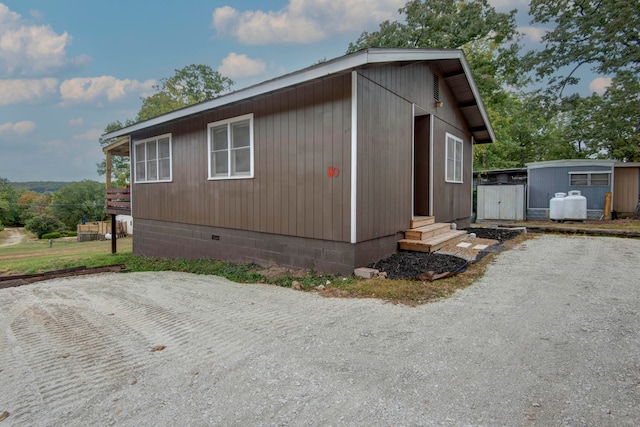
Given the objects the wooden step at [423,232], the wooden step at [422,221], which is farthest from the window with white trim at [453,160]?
the wooden step at [423,232]

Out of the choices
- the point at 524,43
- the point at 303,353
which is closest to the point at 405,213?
the point at 303,353

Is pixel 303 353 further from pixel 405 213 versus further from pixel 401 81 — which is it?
pixel 401 81

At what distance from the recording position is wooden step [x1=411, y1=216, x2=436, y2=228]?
20.9 feet

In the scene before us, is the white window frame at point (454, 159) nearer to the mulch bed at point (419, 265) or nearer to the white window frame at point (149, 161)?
the mulch bed at point (419, 265)

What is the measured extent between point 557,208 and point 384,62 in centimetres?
1138

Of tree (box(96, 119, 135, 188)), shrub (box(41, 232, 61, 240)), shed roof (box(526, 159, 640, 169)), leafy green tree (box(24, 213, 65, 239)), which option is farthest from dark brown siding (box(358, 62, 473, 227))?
leafy green tree (box(24, 213, 65, 239))

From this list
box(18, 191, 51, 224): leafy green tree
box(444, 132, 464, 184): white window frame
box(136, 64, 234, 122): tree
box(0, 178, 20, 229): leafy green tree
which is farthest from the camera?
box(18, 191, 51, 224): leafy green tree

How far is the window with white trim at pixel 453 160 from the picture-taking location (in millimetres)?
8301

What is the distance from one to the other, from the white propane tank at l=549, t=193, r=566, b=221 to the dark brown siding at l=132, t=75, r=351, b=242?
11.5 m

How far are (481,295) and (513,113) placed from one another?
23.2m

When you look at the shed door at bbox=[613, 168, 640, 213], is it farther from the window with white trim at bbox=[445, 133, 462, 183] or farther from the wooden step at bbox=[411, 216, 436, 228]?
the wooden step at bbox=[411, 216, 436, 228]

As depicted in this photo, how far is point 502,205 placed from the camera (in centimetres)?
1454

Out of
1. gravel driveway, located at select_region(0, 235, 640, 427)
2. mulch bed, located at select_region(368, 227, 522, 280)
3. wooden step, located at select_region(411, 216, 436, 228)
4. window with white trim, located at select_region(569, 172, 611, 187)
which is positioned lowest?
gravel driveway, located at select_region(0, 235, 640, 427)

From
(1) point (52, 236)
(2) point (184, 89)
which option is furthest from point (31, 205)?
(2) point (184, 89)
